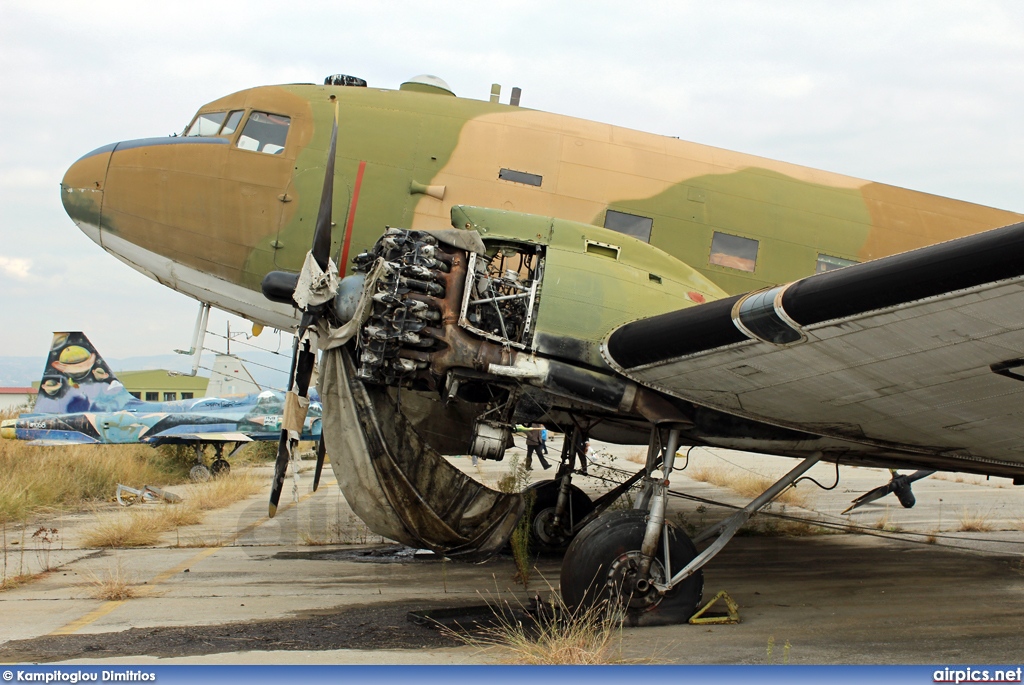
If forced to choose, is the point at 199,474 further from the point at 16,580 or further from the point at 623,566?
the point at 623,566

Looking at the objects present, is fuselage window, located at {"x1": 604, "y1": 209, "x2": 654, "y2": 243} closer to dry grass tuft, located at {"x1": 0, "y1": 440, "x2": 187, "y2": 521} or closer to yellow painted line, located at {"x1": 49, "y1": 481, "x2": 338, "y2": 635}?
yellow painted line, located at {"x1": 49, "y1": 481, "x2": 338, "y2": 635}

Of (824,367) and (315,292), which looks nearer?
(824,367)

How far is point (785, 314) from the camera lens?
5.24m

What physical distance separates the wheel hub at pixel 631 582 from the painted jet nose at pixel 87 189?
6.93 meters

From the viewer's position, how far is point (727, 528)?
22.7 feet

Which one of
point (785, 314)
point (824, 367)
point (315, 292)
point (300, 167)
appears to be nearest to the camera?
point (785, 314)

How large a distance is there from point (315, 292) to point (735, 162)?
17.1ft

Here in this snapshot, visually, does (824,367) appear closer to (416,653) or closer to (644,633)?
(644,633)

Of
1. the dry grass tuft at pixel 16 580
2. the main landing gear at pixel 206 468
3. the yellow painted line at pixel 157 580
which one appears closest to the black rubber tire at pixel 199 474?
the main landing gear at pixel 206 468

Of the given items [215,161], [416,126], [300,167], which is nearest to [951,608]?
[416,126]

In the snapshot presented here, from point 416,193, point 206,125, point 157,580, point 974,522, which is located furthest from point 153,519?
point 974,522

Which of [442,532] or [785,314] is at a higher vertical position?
[785,314]

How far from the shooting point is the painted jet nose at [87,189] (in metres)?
9.04

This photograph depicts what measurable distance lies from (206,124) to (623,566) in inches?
273
